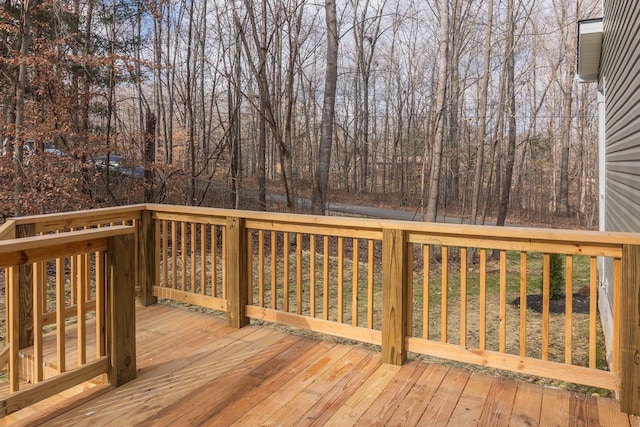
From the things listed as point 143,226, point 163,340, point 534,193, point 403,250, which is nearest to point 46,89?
point 143,226

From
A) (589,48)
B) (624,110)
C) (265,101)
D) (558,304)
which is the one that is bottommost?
(558,304)

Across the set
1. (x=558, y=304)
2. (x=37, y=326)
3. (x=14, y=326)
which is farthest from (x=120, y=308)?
(x=558, y=304)

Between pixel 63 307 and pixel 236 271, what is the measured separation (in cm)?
134

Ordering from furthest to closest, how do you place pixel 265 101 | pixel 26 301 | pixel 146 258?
pixel 265 101 < pixel 146 258 < pixel 26 301

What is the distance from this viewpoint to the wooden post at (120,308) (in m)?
2.57

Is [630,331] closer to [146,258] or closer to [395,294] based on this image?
[395,294]

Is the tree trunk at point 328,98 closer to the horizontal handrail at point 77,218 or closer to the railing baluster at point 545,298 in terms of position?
the horizontal handrail at point 77,218

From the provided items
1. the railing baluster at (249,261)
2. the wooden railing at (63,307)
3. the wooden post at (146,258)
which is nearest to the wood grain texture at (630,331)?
the railing baluster at (249,261)

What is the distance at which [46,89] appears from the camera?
748 centimetres

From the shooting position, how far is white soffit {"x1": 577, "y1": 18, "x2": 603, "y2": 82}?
529cm

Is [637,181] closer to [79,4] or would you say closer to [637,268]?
[637,268]

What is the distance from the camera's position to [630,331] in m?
2.28

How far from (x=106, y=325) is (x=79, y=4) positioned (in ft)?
26.1

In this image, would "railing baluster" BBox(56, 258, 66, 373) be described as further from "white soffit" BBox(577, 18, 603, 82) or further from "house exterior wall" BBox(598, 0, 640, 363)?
"white soffit" BBox(577, 18, 603, 82)
